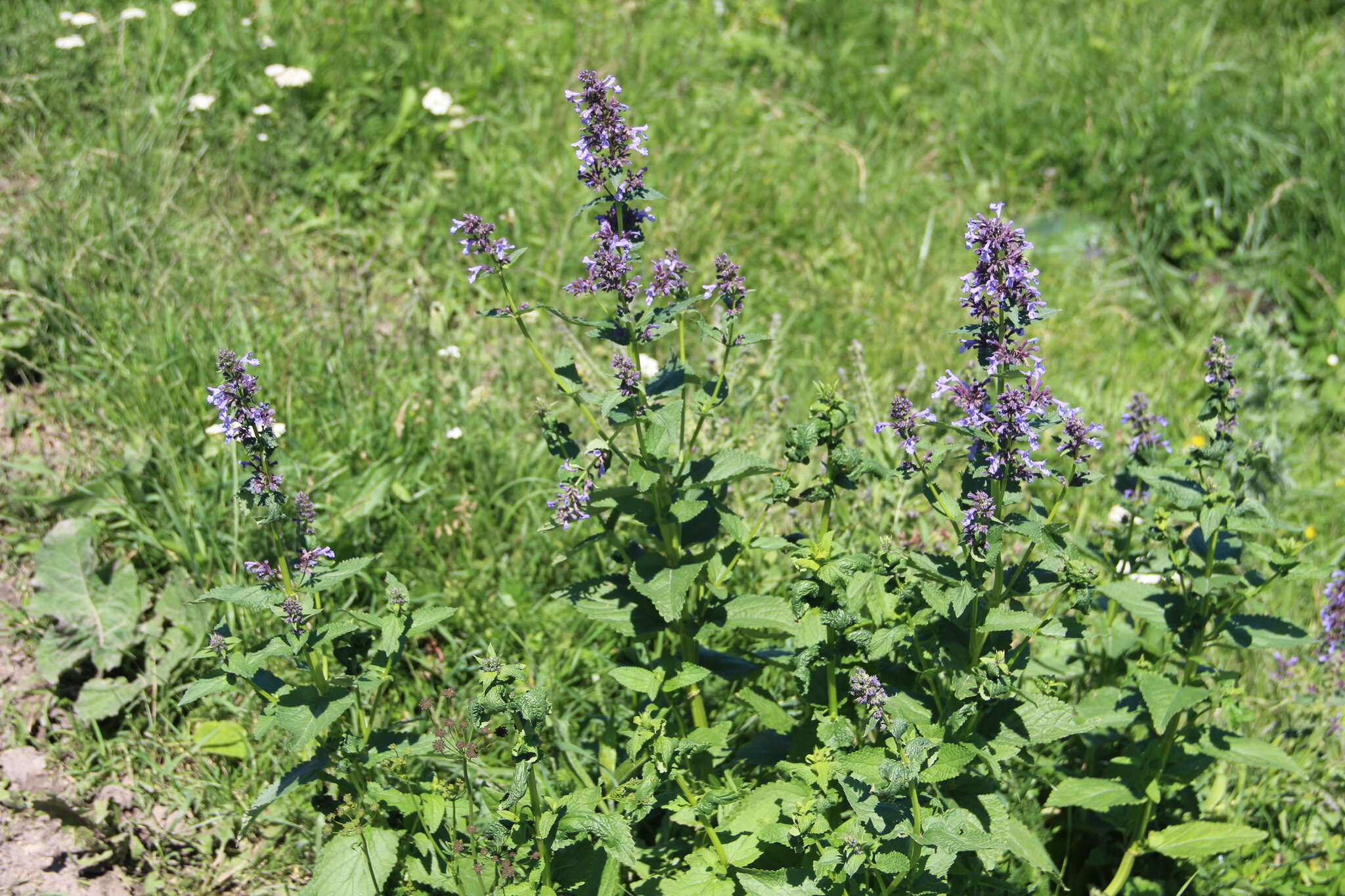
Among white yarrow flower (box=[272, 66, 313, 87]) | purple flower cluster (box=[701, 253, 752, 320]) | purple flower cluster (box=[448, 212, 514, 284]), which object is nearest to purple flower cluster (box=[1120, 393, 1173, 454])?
purple flower cluster (box=[701, 253, 752, 320])

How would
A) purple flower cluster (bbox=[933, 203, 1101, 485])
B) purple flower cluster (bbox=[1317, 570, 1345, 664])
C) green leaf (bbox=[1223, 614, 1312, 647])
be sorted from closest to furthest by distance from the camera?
purple flower cluster (bbox=[933, 203, 1101, 485]) → green leaf (bbox=[1223, 614, 1312, 647]) → purple flower cluster (bbox=[1317, 570, 1345, 664])

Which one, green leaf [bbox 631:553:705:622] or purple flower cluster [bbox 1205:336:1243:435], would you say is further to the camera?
purple flower cluster [bbox 1205:336:1243:435]

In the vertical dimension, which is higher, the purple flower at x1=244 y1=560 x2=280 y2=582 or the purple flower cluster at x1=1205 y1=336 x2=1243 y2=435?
the purple flower cluster at x1=1205 y1=336 x2=1243 y2=435

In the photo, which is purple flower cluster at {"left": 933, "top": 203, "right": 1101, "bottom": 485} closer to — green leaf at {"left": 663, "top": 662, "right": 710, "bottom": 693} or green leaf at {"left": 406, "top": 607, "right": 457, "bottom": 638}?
green leaf at {"left": 663, "top": 662, "right": 710, "bottom": 693}

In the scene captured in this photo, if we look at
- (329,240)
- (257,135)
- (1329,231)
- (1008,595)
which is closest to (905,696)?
(1008,595)

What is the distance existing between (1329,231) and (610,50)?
11.9 feet

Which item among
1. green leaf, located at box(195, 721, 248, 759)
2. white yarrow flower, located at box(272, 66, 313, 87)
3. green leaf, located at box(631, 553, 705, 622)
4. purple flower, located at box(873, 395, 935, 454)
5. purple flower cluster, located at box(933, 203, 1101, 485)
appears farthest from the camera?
white yarrow flower, located at box(272, 66, 313, 87)

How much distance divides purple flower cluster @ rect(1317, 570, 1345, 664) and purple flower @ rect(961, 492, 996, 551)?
148cm

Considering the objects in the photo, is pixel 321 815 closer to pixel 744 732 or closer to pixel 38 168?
pixel 744 732

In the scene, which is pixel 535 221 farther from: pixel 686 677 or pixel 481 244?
pixel 686 677

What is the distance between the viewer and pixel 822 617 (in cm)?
227

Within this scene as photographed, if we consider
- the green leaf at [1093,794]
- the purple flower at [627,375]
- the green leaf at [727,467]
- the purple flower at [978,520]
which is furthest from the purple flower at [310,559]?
the green leaf at [1093,794]

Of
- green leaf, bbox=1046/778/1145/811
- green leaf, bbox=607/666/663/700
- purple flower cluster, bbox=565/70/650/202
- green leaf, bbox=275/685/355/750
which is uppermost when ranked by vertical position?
purple flower cluster, bbox=565/70/650/202

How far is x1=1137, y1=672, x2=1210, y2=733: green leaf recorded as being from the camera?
2.48 m
